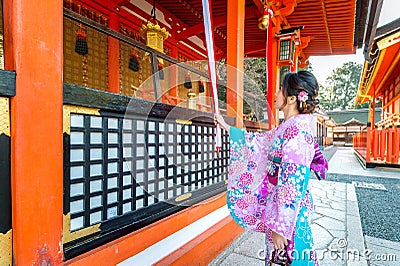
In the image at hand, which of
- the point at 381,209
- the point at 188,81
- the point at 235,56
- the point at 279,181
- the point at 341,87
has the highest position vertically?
the point at 341,87

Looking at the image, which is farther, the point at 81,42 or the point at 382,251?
the point at 81,42

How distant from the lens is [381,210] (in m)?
3.97

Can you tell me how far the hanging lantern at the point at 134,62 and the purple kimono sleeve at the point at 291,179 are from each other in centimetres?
402

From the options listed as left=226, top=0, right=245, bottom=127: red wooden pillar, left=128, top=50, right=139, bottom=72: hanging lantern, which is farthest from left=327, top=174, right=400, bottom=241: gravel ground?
left=128, top=50, right=139, bottom=72: hanging lantern

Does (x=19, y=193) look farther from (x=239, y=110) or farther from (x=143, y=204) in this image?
(x=239, y=110)

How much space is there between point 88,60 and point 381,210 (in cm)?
523

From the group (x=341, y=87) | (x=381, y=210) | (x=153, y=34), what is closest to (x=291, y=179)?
(x=153, y=34)

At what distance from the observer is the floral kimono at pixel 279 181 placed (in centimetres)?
132

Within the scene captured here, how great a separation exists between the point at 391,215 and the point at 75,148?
173 inches

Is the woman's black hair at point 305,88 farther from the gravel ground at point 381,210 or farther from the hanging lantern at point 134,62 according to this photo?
the hanging lantern at point 134,62

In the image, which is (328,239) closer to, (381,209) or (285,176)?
(381,209)

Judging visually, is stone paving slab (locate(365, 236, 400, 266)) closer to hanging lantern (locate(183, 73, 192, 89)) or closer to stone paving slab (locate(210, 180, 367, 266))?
stone paving slab (locate(210, 180, 367, 266))

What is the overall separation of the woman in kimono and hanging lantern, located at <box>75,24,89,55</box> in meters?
2.96

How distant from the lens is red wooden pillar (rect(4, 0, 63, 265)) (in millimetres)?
990
